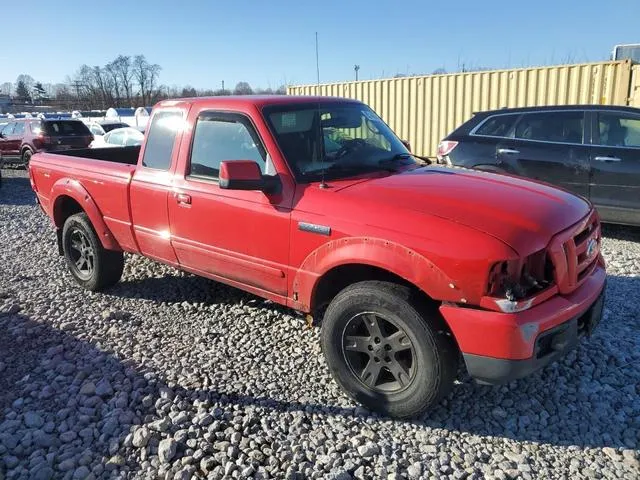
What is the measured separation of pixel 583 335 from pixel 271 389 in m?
2.02

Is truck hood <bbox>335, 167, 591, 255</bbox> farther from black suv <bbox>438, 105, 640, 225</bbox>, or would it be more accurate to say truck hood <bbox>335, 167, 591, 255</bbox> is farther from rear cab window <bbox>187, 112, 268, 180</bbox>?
black suv <bbox>438, 105, 640, 225</bbox>

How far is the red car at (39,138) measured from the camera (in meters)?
16.4

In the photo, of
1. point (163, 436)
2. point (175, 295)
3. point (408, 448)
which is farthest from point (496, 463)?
point (175, 295)

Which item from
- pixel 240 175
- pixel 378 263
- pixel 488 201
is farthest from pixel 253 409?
pixel 488 201

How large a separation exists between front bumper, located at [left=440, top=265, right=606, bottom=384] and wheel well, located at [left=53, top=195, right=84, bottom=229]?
449 cm

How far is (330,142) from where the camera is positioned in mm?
3861

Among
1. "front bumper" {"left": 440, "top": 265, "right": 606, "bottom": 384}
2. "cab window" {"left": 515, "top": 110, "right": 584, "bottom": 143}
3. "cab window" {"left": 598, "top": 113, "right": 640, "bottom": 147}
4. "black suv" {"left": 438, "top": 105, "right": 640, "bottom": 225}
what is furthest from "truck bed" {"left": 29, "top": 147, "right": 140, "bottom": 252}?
"cab window" {"left": 598, "top": 113, "right": 640, "bottom": 147}

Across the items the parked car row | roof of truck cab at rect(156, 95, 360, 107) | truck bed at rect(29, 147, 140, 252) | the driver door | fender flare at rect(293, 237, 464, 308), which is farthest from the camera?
the parked car row

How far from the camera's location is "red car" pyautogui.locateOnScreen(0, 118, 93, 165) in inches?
647

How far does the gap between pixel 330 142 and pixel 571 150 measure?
4421 mm

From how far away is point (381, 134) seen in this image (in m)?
4.34

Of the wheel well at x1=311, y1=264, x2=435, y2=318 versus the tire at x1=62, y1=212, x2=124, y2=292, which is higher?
the wheel well at x1=311, y1=264, x2=435, y2=318

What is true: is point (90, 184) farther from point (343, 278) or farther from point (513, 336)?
point (513, 336)

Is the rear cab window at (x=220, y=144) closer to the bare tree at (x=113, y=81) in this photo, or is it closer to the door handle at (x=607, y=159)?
the door handle at (x=607, y=159)
